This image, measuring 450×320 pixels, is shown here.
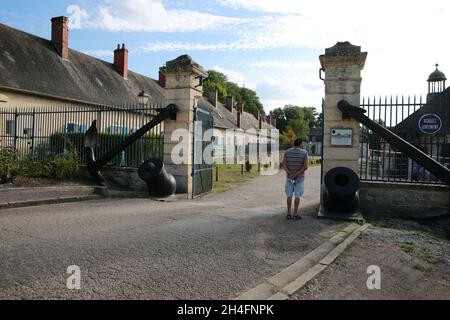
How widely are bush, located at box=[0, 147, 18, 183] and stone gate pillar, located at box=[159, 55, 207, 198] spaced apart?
4.55 meters

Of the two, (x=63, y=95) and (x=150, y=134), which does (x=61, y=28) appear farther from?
(x=150, y=134)

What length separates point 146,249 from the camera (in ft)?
15.2

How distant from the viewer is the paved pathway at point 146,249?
3.42 m

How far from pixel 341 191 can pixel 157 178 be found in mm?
4539

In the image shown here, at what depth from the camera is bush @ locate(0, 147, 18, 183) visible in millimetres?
10023

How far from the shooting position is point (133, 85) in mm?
28812

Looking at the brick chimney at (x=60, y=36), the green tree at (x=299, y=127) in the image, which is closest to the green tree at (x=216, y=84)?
the green tree at (x=299, y=127)

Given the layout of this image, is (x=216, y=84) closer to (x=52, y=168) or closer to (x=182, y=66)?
(x=52, y=168)

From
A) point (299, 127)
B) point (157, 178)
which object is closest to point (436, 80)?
point (157, 178)

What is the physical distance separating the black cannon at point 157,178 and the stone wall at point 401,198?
4.80 metres

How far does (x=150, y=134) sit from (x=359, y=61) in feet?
20.9

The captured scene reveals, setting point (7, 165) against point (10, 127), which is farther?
point (10, 127)

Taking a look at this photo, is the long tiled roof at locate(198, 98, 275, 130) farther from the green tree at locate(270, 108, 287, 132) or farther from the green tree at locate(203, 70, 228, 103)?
the green tree at locate(270, 108, 287, 132)
